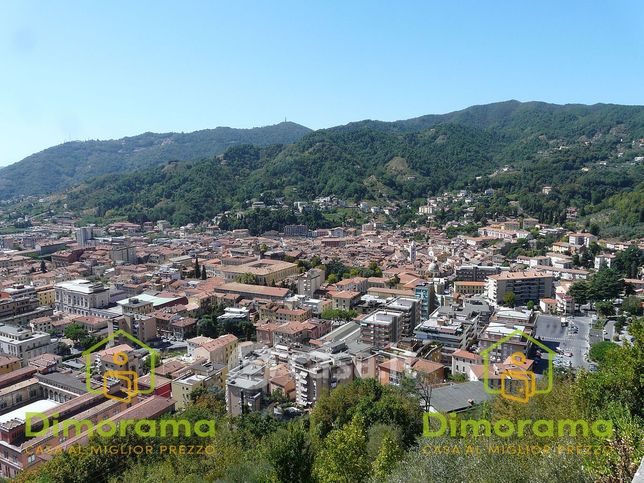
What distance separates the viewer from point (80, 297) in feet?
75.8

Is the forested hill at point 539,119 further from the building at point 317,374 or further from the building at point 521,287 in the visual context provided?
the building at point 317,374

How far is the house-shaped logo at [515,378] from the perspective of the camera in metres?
10.5

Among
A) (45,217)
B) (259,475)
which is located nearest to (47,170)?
(45,217)

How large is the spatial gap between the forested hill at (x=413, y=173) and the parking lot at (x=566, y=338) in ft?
64.4

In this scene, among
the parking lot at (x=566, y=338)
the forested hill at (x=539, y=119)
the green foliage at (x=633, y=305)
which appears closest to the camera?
the parking lot at (x=566, y=338)

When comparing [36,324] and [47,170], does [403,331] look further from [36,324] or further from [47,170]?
[47,170]

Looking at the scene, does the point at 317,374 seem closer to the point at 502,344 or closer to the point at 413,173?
the point at 502,344

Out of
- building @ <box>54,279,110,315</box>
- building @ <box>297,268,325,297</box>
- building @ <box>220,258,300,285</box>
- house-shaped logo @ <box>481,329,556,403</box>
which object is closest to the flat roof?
building @ <box>54,279,110,315</box>

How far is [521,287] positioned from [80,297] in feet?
64.9

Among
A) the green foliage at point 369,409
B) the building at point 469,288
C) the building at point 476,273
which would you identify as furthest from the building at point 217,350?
the building at point 476,273

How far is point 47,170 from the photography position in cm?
10450

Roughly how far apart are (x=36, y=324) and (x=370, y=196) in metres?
41.7

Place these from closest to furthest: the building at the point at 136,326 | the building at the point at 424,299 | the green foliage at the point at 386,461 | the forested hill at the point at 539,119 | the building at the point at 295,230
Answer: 1. the green foliage at the point at 386,461
2. the building at the point at 136,326
3. the building at the point at 424,299
4. the building at the point at 295,230
5. the forested hill at the point at 539,119

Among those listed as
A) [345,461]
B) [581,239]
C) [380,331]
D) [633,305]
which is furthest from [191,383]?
[581,239]
